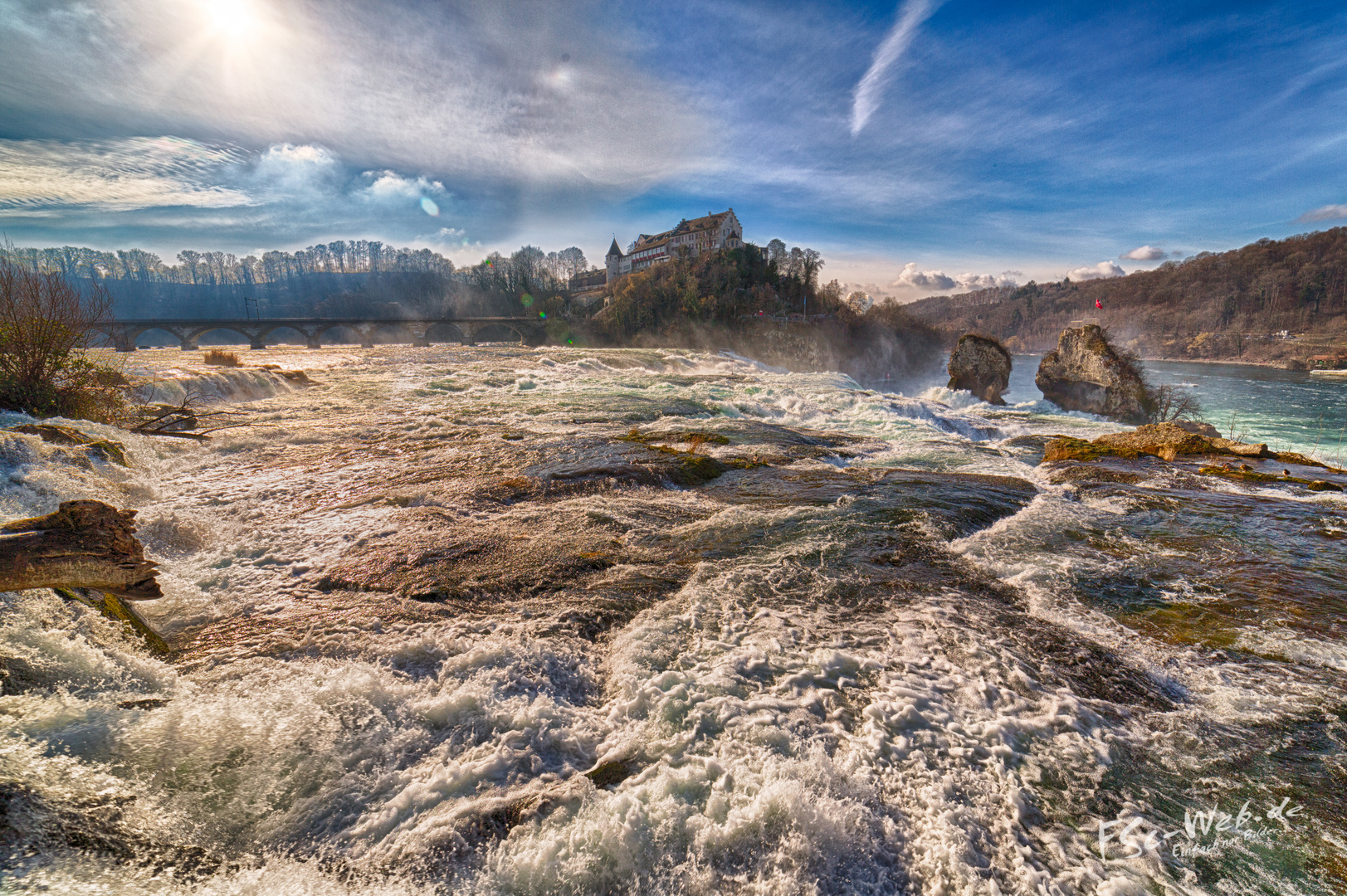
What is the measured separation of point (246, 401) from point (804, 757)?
22381mm

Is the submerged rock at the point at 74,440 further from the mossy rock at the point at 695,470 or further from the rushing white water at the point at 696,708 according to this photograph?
the mossy rock at the point at 695,470

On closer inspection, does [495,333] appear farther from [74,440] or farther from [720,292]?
[74,440]

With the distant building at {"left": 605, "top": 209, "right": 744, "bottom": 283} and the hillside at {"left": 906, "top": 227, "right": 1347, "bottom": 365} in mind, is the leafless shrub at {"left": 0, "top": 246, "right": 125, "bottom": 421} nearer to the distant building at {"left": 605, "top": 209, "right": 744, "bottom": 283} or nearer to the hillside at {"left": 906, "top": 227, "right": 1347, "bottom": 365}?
the distant building at {"left": 605, "top": 209, "right": 744, "bottom": 283}

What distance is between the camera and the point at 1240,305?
282 feet

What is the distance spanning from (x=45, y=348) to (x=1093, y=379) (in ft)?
162

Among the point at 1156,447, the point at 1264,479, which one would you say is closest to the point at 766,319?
the point at 1156,447

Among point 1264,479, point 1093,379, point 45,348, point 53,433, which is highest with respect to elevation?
point 45,348

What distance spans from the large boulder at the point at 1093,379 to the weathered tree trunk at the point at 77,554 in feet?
149

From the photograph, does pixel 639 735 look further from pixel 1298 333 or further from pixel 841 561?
pixel 1298 333

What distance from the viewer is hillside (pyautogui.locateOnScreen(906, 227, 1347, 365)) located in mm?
76062

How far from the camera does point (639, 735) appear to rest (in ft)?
11.5

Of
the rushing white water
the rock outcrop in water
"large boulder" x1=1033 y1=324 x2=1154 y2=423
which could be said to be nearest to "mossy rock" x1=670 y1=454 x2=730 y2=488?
the rushing white water

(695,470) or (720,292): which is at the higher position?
(720,292)

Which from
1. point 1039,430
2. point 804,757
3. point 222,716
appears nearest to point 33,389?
point 222,716
